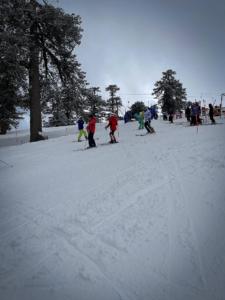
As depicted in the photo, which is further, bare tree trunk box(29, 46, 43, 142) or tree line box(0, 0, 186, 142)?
bare tree trunk box(29, 46, 43, 142)

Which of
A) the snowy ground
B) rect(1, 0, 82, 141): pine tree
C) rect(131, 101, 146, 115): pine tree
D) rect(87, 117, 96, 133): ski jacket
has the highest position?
rect(1, 0, 82, 141): pine tree

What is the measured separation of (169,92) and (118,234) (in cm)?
6748

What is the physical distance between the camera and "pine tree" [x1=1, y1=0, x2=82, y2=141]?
2195cm

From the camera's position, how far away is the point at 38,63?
25594 millimetres

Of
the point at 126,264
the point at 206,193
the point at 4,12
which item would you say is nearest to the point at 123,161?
the point at 206,193

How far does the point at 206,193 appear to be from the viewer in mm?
7281

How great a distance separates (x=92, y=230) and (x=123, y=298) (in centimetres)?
189

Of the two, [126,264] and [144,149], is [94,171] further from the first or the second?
[126,264]

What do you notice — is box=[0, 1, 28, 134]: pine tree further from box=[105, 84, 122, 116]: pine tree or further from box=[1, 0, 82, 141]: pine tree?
box=[105, 84, 122, 116]: pine tree

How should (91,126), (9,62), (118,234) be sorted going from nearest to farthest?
→ 1. (118,234)
2. (91,126)
3. (9,62)

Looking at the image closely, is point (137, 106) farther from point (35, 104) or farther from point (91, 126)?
point (91, 126)

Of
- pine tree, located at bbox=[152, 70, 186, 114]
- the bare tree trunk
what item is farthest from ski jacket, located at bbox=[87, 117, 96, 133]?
pine tree, located at bbox=[152, 70, 186, 114]

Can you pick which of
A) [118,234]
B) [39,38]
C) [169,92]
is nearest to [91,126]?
[118,234]

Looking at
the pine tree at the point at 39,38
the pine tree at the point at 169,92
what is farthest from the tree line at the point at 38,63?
the pine tree at the point at 169,92
